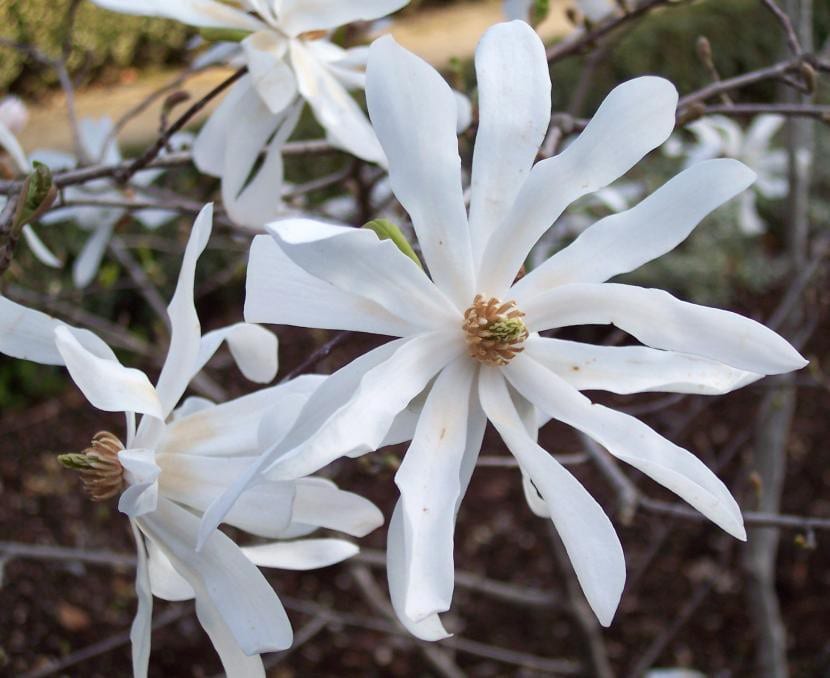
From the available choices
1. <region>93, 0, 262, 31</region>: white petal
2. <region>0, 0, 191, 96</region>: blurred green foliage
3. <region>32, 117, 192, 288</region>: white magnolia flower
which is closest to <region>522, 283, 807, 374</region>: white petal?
<region>93, 0, 262, 31</region>: white petal

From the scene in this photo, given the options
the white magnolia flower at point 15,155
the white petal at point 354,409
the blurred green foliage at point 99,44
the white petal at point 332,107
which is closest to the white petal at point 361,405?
the white petal at point 354,409

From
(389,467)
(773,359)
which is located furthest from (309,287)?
(389,467)

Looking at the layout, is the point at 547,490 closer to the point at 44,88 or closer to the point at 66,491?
the point at 66,491

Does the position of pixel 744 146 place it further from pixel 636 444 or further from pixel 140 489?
pixel 140 489

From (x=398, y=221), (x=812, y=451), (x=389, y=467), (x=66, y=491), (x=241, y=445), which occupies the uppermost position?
(x=241, y=445)

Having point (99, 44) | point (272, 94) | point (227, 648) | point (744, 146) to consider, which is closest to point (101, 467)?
point (227, 648)

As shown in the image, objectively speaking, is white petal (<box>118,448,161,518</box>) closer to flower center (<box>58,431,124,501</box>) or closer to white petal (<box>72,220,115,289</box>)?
flower center (<box>58,431,124,501</box>)

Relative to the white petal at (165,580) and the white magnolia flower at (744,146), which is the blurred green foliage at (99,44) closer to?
the white magnolia flower at (744,146)
